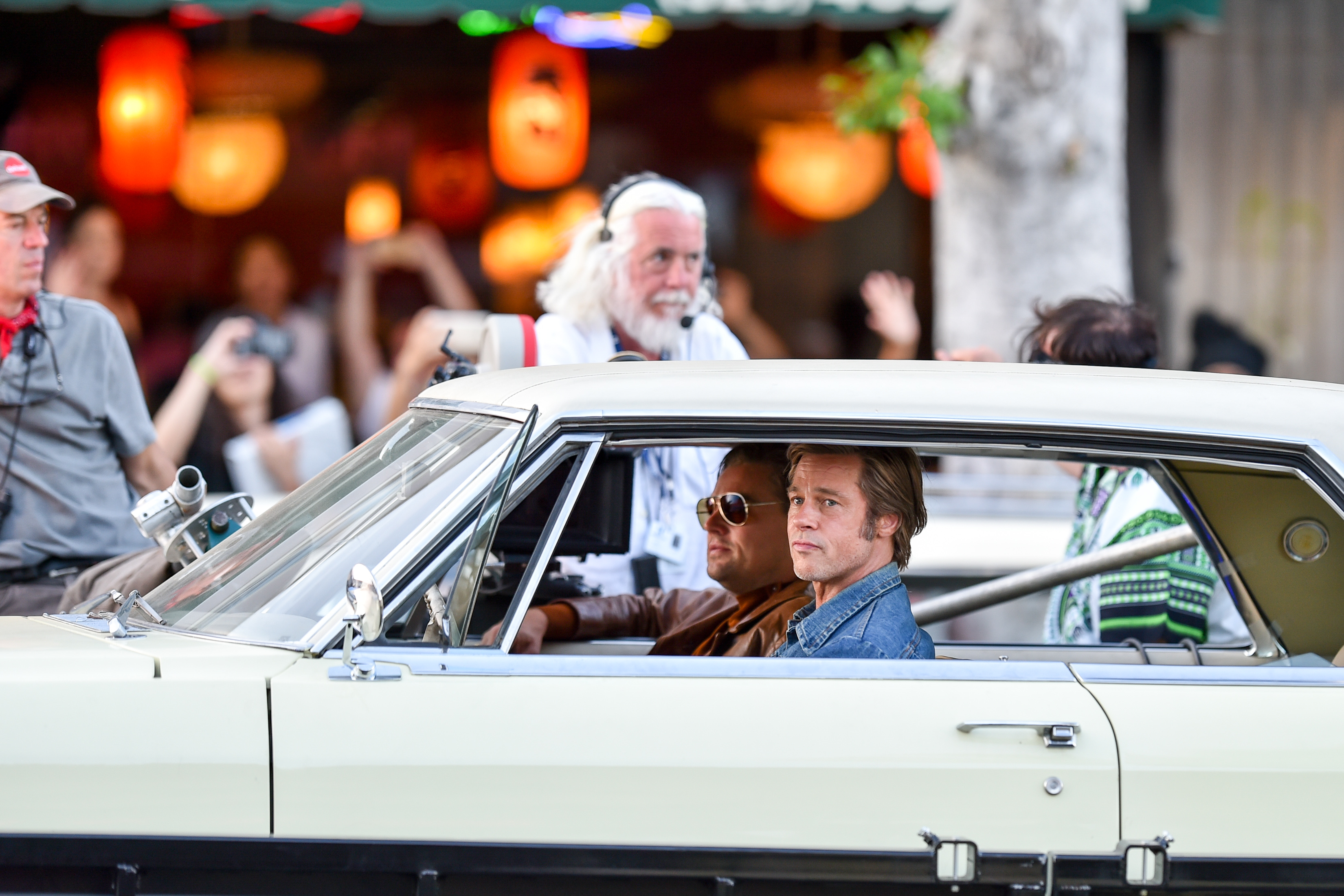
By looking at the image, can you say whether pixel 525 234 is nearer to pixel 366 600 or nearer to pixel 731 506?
pixel 731 506

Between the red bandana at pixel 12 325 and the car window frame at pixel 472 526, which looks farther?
the red bandana at pixel 12 325

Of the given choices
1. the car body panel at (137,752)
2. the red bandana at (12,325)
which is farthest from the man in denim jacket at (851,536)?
the red bandana at (12,325)

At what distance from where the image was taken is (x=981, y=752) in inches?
85.0

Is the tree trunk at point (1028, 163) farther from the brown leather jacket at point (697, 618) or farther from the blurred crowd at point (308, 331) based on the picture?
the brown leather jacket at point (697, 618)

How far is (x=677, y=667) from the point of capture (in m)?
2.24

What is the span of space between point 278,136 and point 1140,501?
7.13 meters

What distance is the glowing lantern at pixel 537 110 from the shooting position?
28.5ft

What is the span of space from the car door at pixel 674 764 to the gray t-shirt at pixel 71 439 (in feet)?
5.56

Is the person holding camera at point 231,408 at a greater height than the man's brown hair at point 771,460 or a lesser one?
greater

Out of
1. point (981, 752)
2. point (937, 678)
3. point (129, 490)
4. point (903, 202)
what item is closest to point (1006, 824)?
point (981, 752)

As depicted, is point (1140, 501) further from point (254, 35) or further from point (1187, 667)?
point (254, 35)

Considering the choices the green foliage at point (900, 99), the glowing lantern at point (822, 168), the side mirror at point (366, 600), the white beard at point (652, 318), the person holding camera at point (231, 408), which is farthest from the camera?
the glowing lantern at point (822, 168)

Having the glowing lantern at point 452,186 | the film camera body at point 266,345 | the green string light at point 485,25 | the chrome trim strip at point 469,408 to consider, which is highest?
the green string light at point 485,25

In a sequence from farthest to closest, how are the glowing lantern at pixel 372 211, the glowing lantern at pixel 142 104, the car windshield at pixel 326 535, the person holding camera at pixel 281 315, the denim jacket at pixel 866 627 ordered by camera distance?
the glowing lantern at pixel 372 211 → the person holding camera at pixel 281 315 → the glowing lantern at pixel 142 104 → the denim jacket at pixel 866 627 → the car windshield at pixel 326 535
